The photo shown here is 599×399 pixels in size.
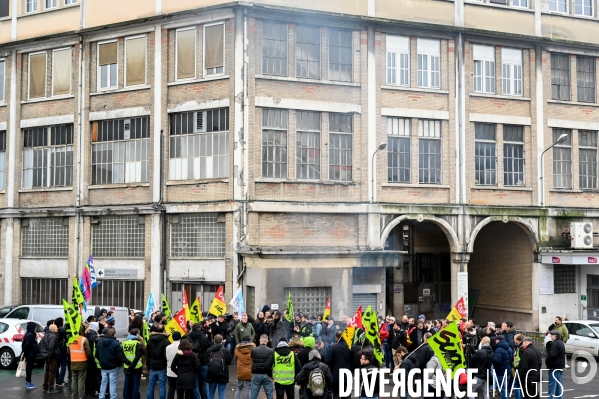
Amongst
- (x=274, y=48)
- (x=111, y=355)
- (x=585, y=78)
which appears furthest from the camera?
(x=585, y=78)

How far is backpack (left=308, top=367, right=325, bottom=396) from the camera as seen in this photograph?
49.4 feet

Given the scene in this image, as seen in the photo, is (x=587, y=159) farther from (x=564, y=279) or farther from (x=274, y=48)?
(x=274, y=48)

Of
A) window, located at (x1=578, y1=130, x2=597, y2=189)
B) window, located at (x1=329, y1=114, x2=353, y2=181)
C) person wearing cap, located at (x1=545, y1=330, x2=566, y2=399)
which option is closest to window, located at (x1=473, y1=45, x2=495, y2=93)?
window, located at (x1=578, y1=130, x2=597, y2=189)

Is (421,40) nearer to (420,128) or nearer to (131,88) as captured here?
(420,128)

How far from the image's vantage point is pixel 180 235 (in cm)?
3156

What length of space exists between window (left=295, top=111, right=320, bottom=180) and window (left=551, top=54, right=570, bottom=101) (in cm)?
1042

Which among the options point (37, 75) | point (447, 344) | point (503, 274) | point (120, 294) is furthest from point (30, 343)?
point (503, 274)

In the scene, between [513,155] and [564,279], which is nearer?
[513,155]

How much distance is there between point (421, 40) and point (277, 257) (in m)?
10.3

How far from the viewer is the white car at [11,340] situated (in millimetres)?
23734

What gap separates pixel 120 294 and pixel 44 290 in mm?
3928

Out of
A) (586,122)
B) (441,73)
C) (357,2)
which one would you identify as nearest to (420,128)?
(441,73)

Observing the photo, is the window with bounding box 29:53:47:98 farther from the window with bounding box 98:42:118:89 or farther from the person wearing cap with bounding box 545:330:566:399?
the person wearing cap with bounding box 545:330:566:399

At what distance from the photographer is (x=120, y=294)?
32.6 m
